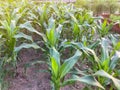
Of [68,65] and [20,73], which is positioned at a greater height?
[68,65]

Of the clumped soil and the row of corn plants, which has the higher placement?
the row of corn plants

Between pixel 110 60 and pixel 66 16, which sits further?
pixel 66 16

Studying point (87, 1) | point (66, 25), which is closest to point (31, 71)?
point (66, 25)

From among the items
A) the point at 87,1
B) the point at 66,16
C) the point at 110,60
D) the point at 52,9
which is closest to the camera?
the point at 110,60

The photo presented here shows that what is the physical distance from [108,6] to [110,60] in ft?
19.3

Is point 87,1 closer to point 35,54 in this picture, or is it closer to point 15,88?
point 35,54

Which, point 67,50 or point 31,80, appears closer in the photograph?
point 31,80

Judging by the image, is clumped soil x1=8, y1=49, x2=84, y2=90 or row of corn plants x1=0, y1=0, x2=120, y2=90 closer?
row of corn plants x1=0, y1=0, x2=120, y2=90

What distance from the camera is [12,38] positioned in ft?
6.57

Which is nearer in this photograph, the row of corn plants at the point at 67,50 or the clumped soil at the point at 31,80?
the row of corn plants at the point at 67,50

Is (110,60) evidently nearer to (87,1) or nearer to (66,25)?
(66,25)

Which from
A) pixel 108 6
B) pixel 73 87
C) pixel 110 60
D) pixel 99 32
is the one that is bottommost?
pixel 108 6

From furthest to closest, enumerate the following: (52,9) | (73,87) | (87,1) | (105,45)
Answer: (87,1) < (52,9) < (73,87) < (105,45)

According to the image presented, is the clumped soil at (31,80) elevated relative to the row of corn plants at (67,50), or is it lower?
lower
